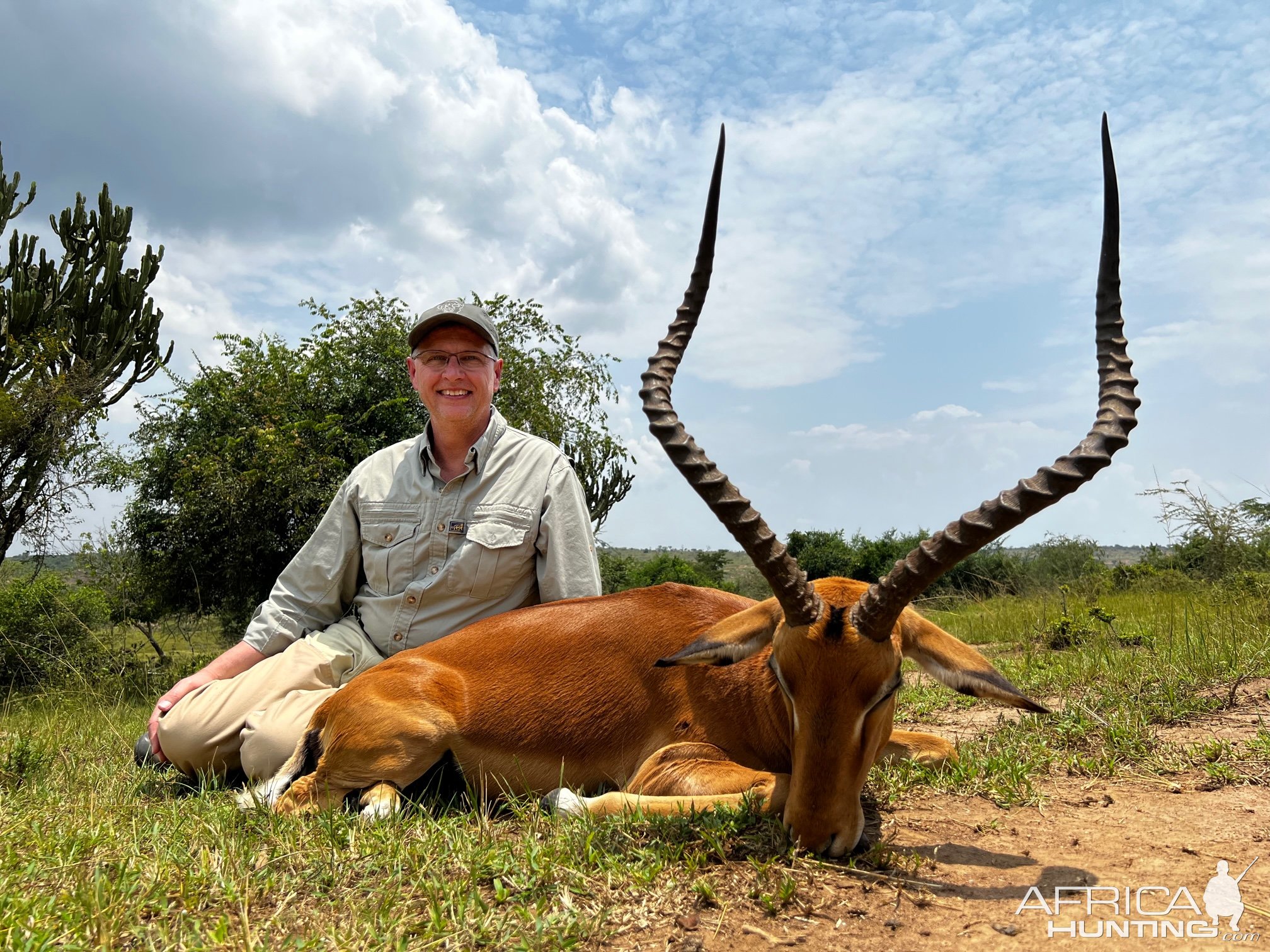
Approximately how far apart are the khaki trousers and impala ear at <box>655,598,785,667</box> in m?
2.44

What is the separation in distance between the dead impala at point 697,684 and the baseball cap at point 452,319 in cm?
199

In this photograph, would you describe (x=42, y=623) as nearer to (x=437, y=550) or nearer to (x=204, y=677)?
(x=204, y=677)

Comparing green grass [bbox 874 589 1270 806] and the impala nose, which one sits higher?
green grass [bbox 874 589 1270 806]

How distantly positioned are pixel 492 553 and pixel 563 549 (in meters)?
0.44

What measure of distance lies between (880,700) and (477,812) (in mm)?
1790

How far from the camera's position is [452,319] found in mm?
5691

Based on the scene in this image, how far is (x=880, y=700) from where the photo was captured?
334 centimetres

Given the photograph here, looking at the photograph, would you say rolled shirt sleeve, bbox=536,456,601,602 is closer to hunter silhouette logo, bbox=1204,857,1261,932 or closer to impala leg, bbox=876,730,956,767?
impala leg, bbox=876,730,956,767

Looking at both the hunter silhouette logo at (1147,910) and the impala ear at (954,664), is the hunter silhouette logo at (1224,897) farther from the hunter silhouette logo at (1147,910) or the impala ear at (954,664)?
the impala ear at (954,664)

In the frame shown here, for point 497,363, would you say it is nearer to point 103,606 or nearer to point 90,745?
point 90,745

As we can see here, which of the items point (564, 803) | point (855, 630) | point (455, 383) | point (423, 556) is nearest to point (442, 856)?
point (564, 803)

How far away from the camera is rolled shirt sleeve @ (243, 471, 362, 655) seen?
5.66m

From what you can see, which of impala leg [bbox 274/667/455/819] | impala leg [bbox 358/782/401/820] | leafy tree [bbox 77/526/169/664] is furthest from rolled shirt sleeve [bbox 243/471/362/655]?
leafy tree [bbox 77/526/169/664]

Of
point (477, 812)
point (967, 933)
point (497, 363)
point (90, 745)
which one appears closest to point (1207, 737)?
point (967, 933)
